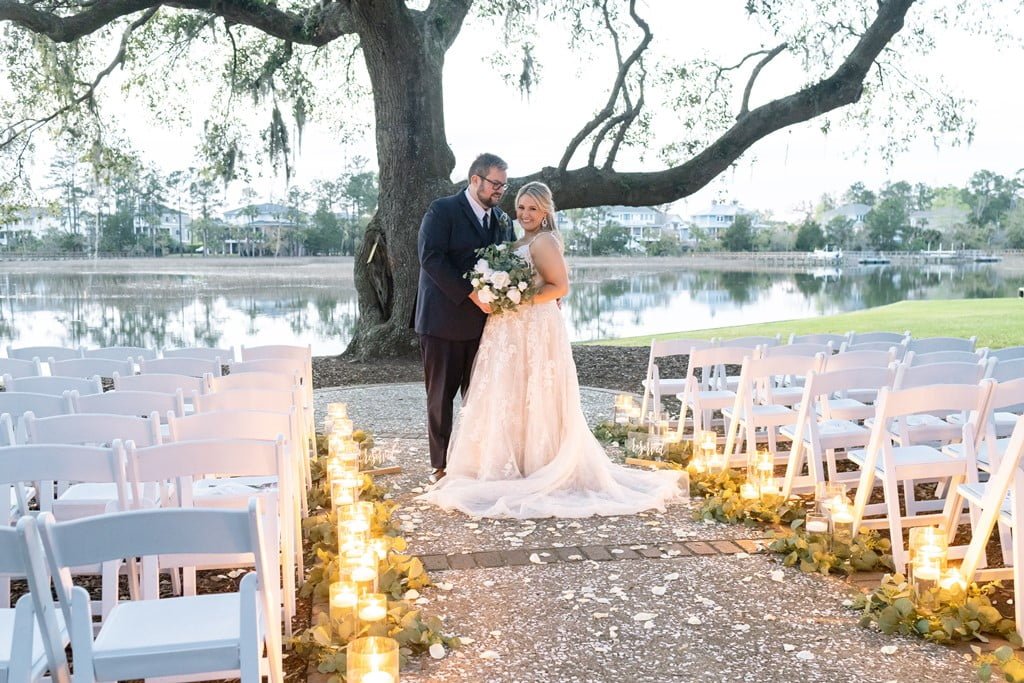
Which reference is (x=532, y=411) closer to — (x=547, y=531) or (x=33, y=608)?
(x=547, y=531)

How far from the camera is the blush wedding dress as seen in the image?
5.32m

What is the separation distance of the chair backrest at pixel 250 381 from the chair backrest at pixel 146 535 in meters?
2.56

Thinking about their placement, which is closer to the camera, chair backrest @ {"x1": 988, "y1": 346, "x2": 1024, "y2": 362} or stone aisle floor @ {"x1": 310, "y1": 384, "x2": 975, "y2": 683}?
stone aisle floor @ {"x1": 310, "y1": 384, "x2": 975, "y2": 683}

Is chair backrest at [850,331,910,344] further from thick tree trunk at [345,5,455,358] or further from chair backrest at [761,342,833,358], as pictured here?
thick tree trunk at [345,5,455,358]

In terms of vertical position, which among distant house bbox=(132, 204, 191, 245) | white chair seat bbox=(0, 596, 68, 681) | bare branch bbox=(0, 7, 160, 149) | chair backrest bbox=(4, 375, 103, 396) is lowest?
white chair seat bbox=(0, 596, 68, 681)

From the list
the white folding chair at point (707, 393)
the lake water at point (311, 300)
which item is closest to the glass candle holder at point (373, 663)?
the white folding chair at point (707, 393)

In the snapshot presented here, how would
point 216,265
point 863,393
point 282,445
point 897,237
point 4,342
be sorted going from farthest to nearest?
point 897,237
point 216,265
point 4,342
point 863,393
point 282,445

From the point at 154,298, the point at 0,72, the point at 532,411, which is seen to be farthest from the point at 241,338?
the point at 532,411

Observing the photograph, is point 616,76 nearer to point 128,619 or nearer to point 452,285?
point 452,285

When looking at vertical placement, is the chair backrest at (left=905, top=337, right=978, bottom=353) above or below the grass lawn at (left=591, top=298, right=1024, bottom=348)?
above

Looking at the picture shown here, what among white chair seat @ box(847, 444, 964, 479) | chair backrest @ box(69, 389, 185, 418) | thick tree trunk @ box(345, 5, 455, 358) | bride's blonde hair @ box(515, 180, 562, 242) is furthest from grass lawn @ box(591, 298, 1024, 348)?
chair backrest @ box(69, 389, 185, 418)

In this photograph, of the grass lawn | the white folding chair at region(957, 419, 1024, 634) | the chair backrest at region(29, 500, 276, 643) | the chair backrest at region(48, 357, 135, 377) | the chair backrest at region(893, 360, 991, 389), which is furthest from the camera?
the grass lawn

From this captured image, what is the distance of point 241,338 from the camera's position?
20266mm

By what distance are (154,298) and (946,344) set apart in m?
27.9
